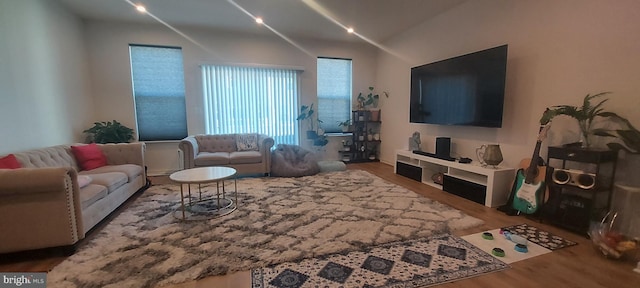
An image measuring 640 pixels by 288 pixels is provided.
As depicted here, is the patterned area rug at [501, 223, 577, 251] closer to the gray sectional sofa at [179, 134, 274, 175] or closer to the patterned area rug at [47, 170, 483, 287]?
the patterned area rug at [47, 170, 483, 287]

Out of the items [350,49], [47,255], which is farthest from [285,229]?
[350,49]

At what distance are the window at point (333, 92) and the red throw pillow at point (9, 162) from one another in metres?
4.52

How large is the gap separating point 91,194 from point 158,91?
2.99 meters

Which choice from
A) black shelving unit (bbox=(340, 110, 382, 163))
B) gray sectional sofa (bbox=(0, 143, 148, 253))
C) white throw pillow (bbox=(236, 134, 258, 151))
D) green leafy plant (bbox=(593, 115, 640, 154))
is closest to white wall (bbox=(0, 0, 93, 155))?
gray sectional sofa (bbox=(0, 143, 148, 253))

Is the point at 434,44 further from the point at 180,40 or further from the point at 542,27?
the point at 180,40

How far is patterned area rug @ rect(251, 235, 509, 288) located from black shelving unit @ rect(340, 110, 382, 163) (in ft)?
12.7

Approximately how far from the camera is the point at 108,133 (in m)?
4.27

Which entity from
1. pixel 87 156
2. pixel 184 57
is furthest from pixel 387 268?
pixel 184 57

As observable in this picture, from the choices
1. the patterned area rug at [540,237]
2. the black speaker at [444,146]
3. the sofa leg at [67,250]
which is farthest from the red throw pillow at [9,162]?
the black speaker at [444,146]

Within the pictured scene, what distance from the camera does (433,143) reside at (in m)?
4.57

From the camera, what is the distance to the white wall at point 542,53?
7.66 ft

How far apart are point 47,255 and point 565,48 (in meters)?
5.09

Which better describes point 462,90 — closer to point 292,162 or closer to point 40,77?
point 292,162

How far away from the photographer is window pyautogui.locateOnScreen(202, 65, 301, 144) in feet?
16.8
